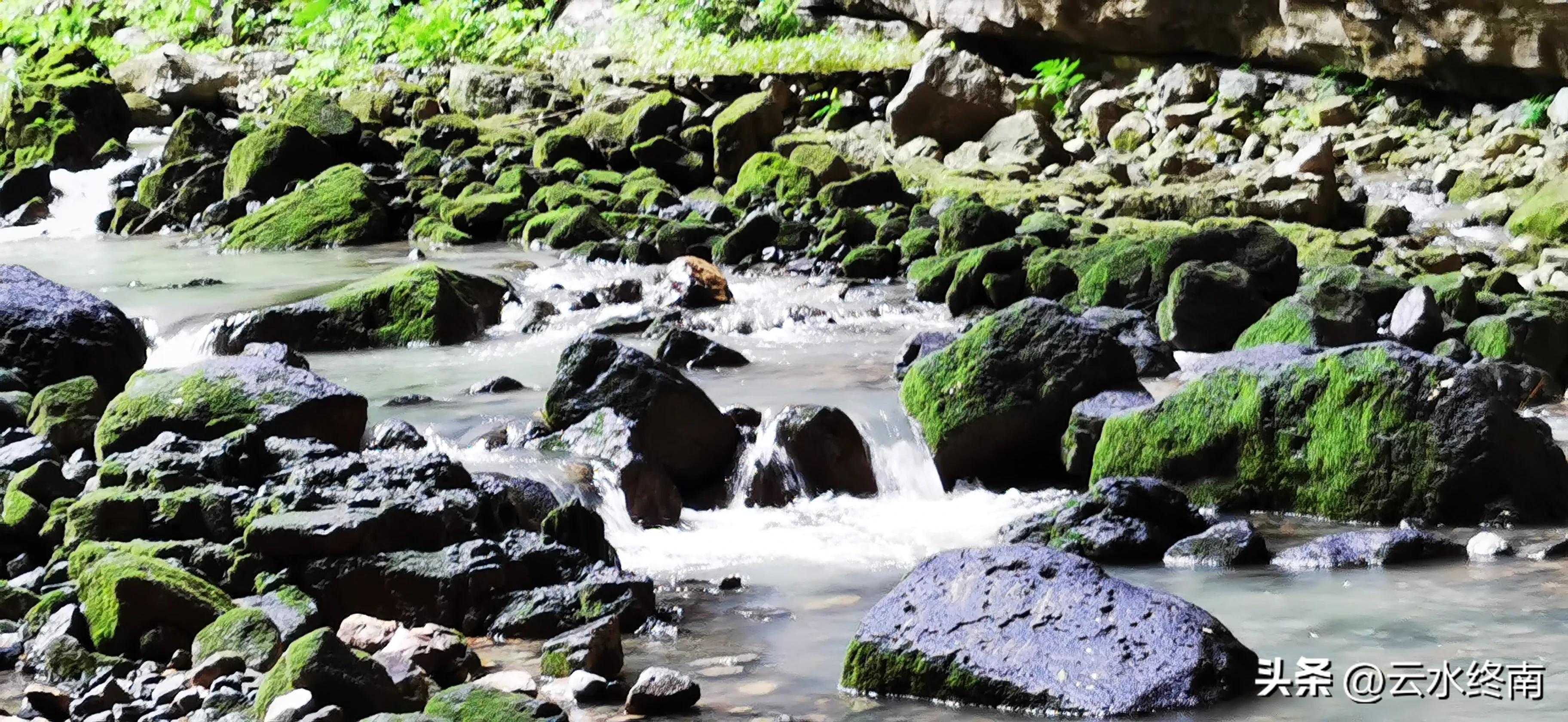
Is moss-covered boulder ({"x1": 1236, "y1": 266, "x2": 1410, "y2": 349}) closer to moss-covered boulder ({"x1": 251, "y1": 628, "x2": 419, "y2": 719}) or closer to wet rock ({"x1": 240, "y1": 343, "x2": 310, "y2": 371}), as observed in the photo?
wet rock ({"x1": 240, "y1": 343, "x2": 310, "y2": 371})

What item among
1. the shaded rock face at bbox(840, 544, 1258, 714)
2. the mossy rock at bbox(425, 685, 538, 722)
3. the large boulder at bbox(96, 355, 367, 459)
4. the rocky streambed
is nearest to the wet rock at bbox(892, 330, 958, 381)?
the rocky streambed

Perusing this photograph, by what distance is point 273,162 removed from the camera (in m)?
17.9

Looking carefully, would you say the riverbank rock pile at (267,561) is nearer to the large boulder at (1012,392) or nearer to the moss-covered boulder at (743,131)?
the large boulder at (1012,392)

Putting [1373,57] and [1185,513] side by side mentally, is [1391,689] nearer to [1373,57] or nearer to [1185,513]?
[1185,513]

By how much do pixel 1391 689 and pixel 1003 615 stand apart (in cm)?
115

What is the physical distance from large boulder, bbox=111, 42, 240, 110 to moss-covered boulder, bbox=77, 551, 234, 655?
20.8 meters

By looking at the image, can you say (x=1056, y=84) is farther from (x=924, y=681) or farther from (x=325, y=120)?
(x=924, y=681)

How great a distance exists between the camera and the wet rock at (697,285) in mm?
12625

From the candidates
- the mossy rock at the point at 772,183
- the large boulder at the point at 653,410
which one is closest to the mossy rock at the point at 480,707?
the large boulder at the point at 653,410

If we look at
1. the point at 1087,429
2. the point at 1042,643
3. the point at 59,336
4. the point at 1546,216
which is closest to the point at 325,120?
the point at 59,336

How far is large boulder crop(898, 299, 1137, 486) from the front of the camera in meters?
8.10

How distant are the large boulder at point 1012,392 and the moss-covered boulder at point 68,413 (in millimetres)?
4078

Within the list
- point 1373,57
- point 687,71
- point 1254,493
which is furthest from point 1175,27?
point 1254,493

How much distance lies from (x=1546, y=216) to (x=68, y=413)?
10.9m
